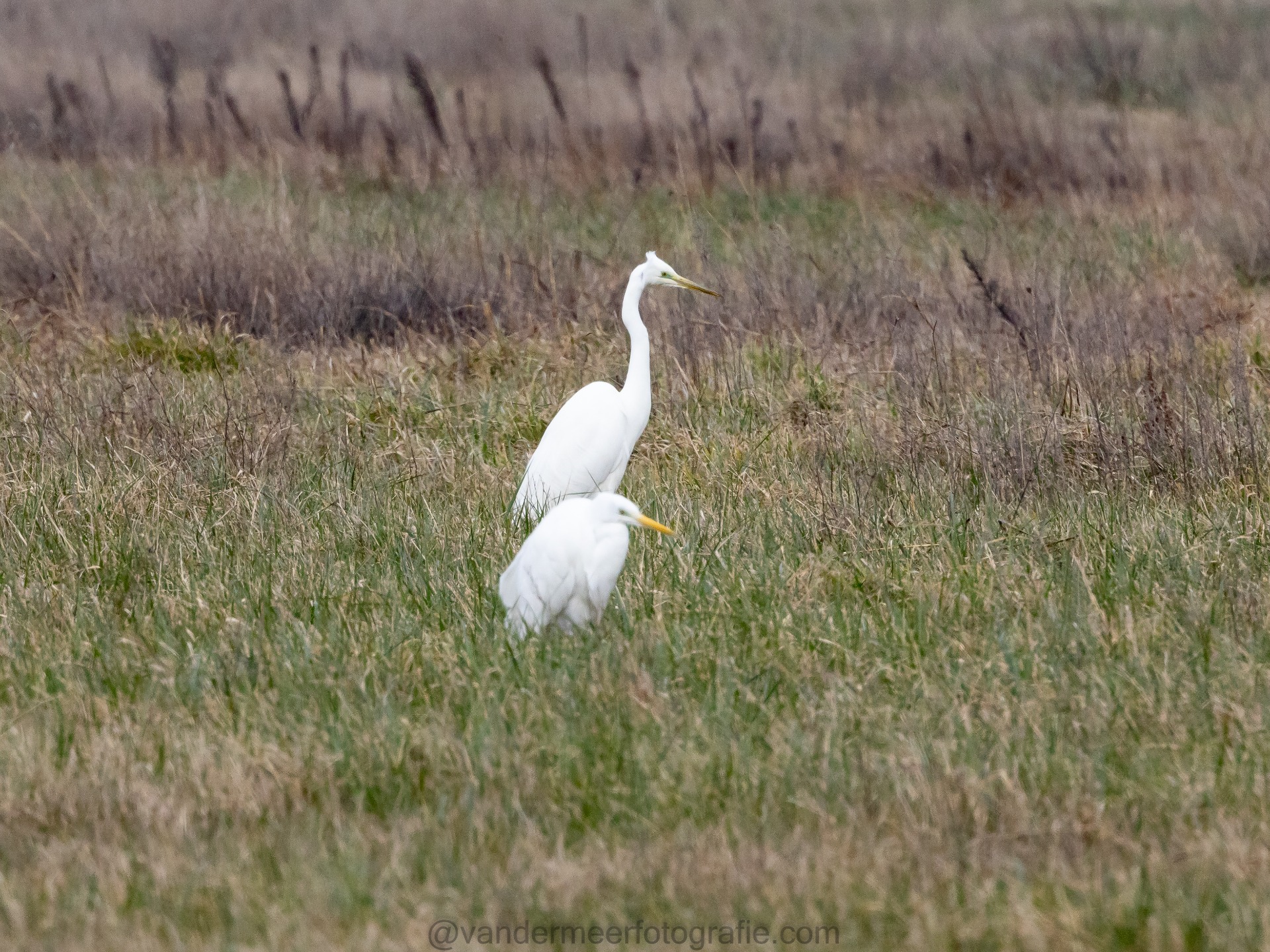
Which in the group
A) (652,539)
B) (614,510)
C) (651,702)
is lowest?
(652,539)

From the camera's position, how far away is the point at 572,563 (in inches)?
139

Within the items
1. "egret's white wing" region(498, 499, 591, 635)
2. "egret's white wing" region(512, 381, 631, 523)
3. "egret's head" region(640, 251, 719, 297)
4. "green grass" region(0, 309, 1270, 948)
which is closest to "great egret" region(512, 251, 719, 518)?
"egret's white wing" region(512, 381, 631, 523)

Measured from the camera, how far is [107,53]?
519 inches

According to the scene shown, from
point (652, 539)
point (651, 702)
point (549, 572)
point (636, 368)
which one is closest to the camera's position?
point (651, 702)

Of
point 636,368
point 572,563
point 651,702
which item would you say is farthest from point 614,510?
point 636,368

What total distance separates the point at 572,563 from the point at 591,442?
1.38m

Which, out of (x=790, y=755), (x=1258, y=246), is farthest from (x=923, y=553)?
(x=1258, y=246)

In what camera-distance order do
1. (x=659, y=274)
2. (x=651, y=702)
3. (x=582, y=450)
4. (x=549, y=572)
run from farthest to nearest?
(x=659, y=274) → (x=582, y=450) → (x=549, y=572) → (x=651, y=702)

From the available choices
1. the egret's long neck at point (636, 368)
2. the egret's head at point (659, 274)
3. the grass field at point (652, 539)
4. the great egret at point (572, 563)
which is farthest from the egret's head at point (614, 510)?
the egret's head at point (659, 274)

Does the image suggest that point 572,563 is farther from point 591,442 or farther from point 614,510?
point 591,442

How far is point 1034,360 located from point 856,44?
8908 millimetres

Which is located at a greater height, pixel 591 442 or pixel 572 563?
pixel 572 563

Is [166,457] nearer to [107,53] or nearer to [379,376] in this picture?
[379,376]

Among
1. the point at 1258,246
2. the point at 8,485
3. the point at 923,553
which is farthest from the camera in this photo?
the point at 1258,246
